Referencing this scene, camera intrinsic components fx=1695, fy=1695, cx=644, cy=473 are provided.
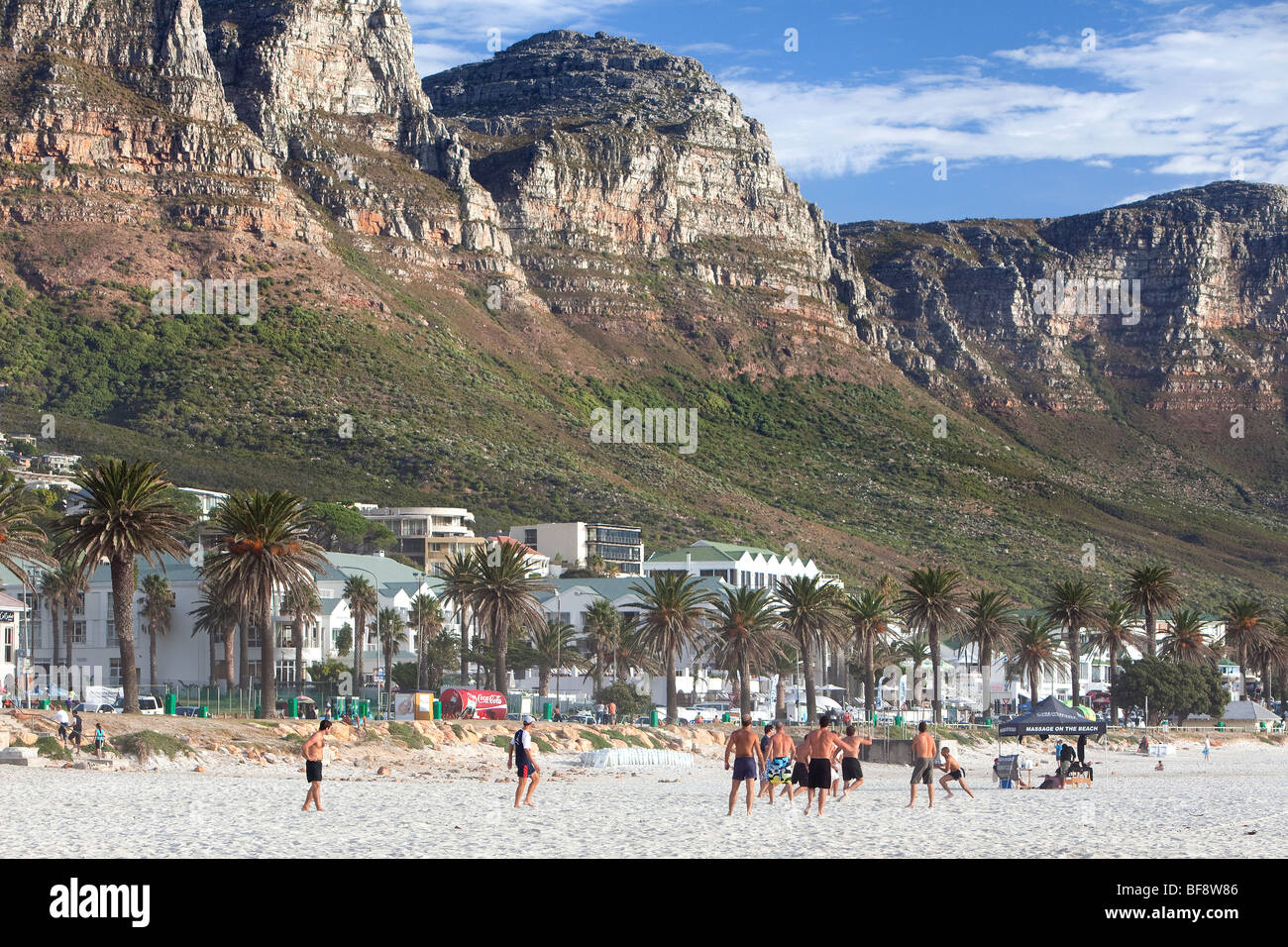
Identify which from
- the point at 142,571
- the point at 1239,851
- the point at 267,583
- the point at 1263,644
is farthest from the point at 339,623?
the point at 1239,851

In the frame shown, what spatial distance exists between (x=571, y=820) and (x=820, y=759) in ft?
16.1

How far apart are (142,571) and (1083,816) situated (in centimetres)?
6871

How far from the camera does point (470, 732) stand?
5809cm

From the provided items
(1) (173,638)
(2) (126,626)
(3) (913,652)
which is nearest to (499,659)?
(2) (126,626)

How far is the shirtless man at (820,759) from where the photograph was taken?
3116 centimetres

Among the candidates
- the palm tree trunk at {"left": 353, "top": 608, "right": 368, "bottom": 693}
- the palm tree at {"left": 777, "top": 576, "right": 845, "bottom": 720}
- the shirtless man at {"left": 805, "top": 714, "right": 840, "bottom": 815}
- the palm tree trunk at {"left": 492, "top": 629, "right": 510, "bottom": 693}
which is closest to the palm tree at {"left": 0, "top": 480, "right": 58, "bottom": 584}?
the palm tree trunk at {"left": 492, "top": 629, "right": 510, "bottom": 693}

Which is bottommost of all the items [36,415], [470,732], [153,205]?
[470,732]

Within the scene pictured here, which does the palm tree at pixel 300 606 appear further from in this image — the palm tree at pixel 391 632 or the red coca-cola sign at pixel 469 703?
the red coca-cola sign at pixel 469 703

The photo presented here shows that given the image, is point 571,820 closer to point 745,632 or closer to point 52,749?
point 52,749

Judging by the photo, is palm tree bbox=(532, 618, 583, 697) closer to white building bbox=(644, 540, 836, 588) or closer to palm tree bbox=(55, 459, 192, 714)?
white building bbox=(644, 540, 836, 588)

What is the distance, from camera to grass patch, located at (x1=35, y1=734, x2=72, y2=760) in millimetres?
42094

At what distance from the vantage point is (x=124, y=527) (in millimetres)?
54594

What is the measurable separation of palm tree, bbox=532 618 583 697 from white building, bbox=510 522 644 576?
35.5m
